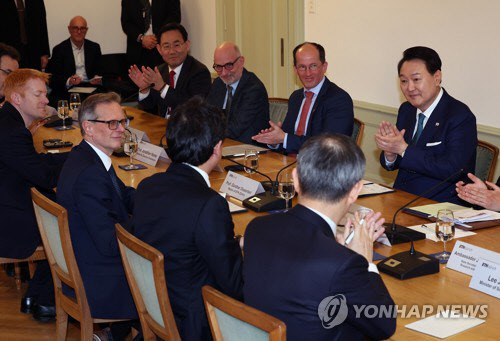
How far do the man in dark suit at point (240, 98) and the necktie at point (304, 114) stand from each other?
0.44 m

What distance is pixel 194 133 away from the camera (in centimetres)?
274

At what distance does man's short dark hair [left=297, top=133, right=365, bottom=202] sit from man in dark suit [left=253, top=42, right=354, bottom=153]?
2.38 m

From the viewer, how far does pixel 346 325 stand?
1.98 meters

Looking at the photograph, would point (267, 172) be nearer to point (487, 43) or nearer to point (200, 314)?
point (200, 314)

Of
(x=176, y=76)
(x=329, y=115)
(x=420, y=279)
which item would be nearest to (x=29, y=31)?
(x=176, y=76)

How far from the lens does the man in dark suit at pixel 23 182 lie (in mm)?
3904

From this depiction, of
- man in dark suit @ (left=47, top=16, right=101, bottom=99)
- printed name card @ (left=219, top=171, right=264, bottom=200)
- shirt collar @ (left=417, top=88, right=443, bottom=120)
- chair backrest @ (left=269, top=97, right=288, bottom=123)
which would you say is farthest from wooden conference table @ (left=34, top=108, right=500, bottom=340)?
man in dark suit @ (left=47, top=16, right=101, bottom=99)

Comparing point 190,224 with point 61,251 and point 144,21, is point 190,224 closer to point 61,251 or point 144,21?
point 61,251

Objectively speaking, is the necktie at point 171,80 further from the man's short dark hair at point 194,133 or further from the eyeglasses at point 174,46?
the man's short dark hair at point 194,133

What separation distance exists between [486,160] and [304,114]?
1376mm

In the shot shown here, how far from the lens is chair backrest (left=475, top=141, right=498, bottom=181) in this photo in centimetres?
385

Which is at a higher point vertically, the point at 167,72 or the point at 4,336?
the point at 167,72

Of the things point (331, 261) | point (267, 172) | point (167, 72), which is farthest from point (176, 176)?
point (167, 72)

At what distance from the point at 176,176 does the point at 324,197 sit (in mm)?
790
